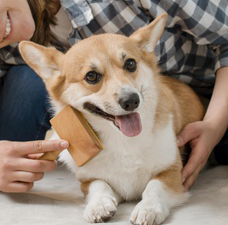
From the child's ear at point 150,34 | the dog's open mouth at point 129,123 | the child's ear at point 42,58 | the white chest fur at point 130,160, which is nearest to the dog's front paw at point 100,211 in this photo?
the white chest fur at point 130,160

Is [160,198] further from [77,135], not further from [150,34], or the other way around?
[150,34]

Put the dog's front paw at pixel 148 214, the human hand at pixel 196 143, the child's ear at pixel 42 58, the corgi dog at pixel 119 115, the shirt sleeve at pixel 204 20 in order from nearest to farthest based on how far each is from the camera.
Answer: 1. the dog's front paw at pixel 148 214
2. the corgi dog at pixel 119 115
3. the child's ear at pixel 42 58
4. the human hand at pixel 196 143
5. the shirt sleeve at pixel 204 20

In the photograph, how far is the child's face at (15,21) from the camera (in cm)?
149

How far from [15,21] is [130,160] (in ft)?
2.41

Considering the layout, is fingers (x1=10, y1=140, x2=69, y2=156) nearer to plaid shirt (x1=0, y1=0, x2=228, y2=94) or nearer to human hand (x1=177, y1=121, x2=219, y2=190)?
human hand (x1=177, y1=121, x2=219, y2=190)

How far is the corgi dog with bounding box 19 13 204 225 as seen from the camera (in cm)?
121

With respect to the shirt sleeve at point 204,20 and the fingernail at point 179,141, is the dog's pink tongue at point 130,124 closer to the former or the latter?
the fingernail at point 179,141

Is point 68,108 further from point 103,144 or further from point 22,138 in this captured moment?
point 22,138

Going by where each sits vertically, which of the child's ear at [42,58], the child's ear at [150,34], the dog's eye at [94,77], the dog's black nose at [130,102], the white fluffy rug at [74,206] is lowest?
the white fluffy rug at [74,206]

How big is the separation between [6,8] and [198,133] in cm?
91

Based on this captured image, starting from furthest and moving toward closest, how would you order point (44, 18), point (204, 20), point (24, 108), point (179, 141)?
1. point (24, 108)
2. point (44, 18)
3. point (204, 20)
4. point (179, 141)

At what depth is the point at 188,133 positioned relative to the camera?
151 cm

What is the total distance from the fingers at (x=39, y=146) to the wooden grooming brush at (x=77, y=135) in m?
0.03

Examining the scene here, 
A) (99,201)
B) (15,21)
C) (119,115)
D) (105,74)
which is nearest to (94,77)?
(105,74)
